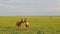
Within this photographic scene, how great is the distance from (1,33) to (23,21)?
15.2 ft

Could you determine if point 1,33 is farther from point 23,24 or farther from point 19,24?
point 23,24

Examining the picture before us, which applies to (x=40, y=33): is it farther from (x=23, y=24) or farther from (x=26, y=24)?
(x=23, y=24)

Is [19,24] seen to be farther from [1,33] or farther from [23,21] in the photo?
[1,33]

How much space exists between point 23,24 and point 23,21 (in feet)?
2.43

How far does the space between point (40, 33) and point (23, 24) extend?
7103 millimetres

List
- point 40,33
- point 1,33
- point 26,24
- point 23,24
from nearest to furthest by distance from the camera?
point 40,33, point 1,33, point 26,24, point 23,24

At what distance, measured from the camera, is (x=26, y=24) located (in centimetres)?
1559

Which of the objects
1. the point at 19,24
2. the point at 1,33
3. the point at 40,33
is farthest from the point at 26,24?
the point at 40,33

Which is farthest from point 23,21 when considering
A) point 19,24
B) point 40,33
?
point 40,33

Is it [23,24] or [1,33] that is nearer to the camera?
[1,33]

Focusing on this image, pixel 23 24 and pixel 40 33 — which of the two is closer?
pixel 40 33

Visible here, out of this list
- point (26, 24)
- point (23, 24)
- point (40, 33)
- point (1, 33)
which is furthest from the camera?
point (23, 24)

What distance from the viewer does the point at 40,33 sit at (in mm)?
9922

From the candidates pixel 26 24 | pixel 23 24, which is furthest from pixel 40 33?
pixel 23 24
